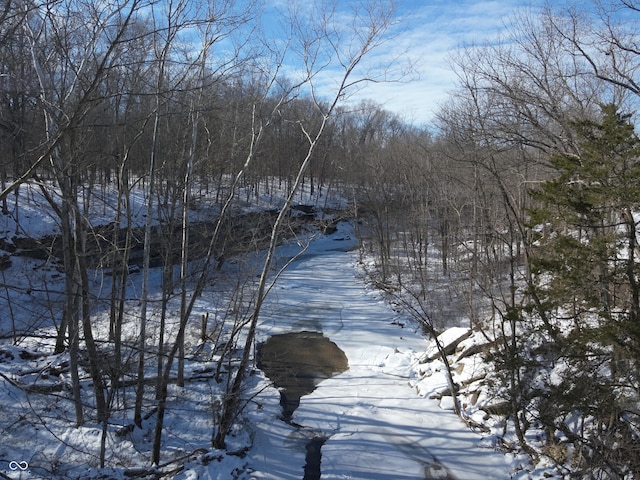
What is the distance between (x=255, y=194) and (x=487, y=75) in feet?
108

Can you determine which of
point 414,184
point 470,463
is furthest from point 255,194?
point 470,463

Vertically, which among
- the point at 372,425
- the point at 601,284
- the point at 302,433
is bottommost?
the point at 302,433

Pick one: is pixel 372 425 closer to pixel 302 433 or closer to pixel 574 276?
pixel 302 433

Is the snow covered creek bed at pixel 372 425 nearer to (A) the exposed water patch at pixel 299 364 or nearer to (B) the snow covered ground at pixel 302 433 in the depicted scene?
(B) the snow covered ground at pixel 302 433

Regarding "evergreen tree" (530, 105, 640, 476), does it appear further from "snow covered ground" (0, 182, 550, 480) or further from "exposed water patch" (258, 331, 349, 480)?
Result: "exposed water patch" (258, 331, 349, 480)

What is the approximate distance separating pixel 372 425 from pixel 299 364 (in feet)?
14.3

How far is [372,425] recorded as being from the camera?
35.5 ft

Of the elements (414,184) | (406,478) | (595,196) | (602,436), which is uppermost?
(414,184)

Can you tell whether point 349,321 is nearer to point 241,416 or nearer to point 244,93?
point 241,416

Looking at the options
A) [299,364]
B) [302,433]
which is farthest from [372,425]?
[299,364]

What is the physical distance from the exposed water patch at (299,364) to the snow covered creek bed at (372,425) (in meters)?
0.20

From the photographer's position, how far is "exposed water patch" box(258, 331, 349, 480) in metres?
12.2

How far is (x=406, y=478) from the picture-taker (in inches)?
348

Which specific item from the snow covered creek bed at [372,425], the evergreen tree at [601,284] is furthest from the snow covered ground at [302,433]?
the evergreen tree at [601,284]
